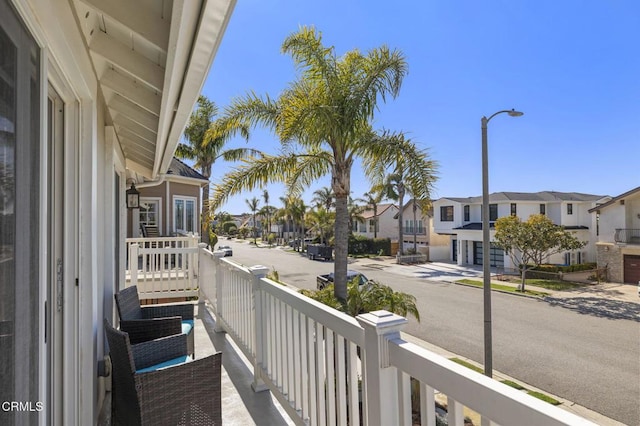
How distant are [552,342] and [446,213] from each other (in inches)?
810

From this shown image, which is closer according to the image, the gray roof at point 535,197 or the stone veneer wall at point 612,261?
the stone veneer wall at point 612,261

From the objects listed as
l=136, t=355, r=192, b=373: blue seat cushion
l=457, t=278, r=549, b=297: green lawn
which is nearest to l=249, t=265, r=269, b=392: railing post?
l=136, t=355, r=192, b=373: blue seat cushion

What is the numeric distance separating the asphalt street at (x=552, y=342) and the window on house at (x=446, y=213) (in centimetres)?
1373

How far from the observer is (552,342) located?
9.77 meters

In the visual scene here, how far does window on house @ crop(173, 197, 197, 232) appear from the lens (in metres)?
14.2

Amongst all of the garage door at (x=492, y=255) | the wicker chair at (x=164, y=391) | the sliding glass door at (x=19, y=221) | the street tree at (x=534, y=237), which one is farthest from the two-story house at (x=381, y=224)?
the sliding glass door at (x=19, y=221)

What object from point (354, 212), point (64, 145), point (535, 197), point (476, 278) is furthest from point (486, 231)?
point (354, 212)

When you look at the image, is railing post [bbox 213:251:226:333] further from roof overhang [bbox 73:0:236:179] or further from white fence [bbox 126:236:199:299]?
white fence [bbox 126:236:199:299]

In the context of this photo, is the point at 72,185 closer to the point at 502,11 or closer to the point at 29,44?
the point at 29,44

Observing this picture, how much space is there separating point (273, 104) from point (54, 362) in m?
6.32

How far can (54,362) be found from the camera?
6.16ft

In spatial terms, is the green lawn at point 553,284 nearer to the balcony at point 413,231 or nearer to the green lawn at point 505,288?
the green lawn at point 505,288

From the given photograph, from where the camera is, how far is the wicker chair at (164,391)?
2158mm

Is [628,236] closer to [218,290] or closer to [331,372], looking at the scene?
[218,290]
